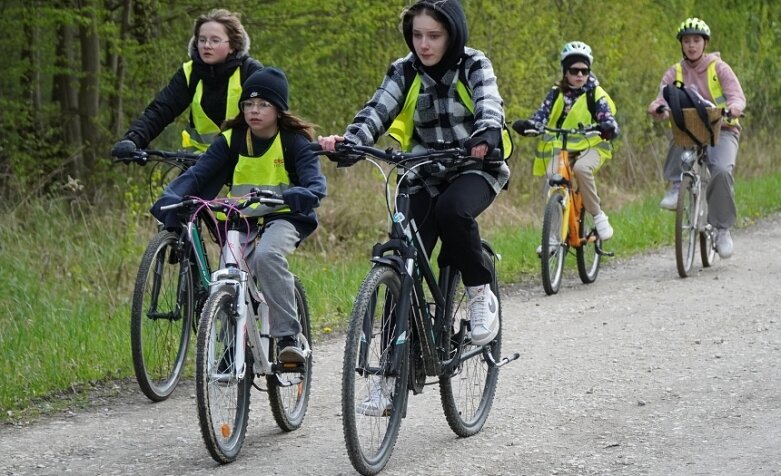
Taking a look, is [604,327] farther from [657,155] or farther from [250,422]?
[657,155]

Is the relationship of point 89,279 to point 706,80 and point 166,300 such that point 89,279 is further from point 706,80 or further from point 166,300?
point 706,80

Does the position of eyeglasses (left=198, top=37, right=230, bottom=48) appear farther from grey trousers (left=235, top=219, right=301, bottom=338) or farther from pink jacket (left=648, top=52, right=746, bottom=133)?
pink jacket (left=648, top=52, right=746, bottom=133)

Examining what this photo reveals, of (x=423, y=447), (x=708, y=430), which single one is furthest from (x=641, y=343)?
(x=423, y=447)

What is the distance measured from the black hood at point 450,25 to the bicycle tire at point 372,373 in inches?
43.5

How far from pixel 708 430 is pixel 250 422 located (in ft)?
7.36

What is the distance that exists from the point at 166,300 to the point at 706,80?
638cm

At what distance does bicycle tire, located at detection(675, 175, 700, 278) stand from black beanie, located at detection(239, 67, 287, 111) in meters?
5.71

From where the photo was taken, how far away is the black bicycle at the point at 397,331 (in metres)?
5.21

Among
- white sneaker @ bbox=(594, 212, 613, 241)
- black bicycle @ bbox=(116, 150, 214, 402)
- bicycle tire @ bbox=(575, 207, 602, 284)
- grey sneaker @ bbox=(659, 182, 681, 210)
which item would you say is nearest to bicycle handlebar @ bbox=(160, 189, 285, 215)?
black bicycle @ bbox=(116, 150, 214, 402)

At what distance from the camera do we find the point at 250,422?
659 cm

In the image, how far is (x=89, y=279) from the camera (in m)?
11.1

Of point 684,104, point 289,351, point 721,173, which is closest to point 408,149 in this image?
point 289,351

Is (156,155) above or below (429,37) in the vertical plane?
below

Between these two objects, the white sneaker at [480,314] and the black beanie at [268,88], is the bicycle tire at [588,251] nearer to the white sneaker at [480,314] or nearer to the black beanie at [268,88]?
the white sneaker at [480,314]
